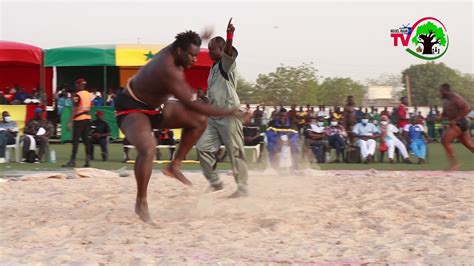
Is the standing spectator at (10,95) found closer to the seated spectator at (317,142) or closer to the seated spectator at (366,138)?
the seated spectator at (317,142)

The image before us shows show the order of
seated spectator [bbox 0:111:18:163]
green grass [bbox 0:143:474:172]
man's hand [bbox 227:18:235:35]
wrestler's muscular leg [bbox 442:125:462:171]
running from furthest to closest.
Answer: seated spectator [bbox 0:111:18:163] < green grass [bbox 0:143:474:172] < wrestler's muscular leg [bbox 442:125:462:171] < man's hand [bbox 227:18:235:35]

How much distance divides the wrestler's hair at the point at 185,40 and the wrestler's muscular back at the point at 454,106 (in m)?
7.74

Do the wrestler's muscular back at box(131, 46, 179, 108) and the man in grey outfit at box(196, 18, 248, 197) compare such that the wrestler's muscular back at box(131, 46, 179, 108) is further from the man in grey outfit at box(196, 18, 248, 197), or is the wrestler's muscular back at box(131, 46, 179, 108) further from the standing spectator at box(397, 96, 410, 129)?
the standing spectator at box(397, 96, 410, 129)

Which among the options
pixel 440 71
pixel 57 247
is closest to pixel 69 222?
pixel 57 247

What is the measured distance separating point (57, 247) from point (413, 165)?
37.6ft

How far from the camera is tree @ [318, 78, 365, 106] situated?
5169 cm

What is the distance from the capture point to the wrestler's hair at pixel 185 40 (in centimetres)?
643

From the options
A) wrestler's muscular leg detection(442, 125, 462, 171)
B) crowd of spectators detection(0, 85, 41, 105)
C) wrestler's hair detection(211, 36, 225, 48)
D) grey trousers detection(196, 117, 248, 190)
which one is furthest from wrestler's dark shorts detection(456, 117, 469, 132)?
crowd of spectators detection(0, 85, 41, 105)

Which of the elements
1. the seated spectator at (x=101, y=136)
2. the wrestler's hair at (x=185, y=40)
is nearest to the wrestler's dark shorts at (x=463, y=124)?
the wrestler's hair at (x=185, y=40)

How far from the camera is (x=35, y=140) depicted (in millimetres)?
15156

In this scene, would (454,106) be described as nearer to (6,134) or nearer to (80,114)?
(80,114)

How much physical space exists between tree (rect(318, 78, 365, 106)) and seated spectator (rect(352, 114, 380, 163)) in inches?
1354

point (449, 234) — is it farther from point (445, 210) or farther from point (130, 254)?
point (130, 254)

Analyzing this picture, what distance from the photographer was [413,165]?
15445mm
